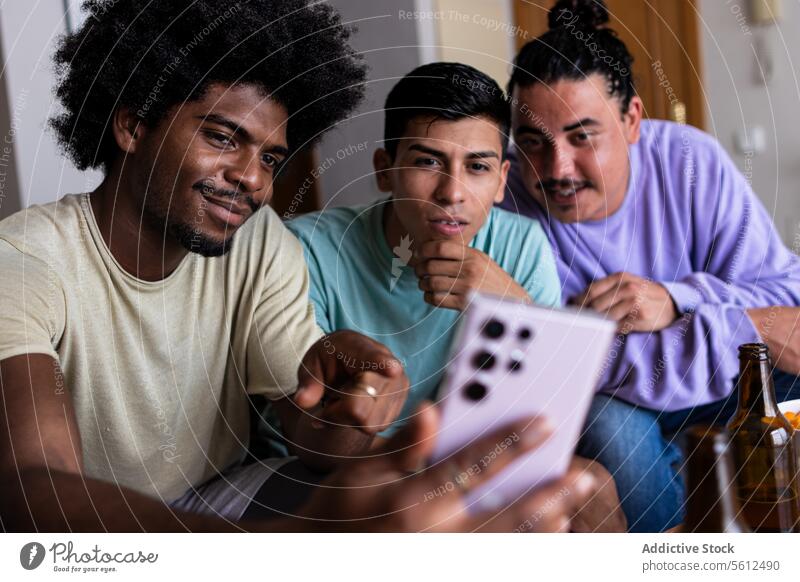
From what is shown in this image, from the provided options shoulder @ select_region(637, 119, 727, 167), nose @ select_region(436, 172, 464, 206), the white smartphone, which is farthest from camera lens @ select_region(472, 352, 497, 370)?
shoulder @ select_region(637, 119, 727, 167)

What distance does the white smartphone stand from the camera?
0.44m

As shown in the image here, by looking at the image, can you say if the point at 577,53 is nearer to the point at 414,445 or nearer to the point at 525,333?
the point at 525,333

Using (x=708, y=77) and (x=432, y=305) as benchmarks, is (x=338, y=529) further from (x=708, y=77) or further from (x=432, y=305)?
(x=708, y=77)

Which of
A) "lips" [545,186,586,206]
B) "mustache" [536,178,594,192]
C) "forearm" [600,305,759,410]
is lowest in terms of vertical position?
"forearm" [600,305,759,410]

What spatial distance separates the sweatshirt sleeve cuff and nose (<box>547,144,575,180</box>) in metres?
0.10

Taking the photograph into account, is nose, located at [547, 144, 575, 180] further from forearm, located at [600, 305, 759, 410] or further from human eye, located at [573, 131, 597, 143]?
forearm, located at [600, 305, 759, 410]

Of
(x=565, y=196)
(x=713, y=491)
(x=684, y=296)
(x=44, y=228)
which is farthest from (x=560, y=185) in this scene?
(x=44, y=228)

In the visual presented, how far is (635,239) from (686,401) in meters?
0.11

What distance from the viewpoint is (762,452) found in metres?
0.46

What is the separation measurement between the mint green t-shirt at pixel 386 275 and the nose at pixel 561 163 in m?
0.04

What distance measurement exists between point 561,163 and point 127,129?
0.92ft

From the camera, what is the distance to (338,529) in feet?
1.47

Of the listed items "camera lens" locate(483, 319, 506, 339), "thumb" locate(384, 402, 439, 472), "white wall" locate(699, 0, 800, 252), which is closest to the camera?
"thumb" locate(384, 402, 439, 472)
